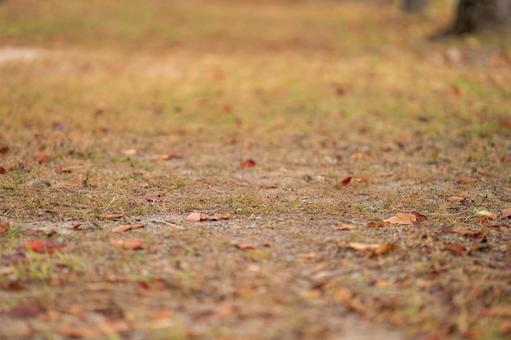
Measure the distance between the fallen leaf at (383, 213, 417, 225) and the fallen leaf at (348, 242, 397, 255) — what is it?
42 centimetres

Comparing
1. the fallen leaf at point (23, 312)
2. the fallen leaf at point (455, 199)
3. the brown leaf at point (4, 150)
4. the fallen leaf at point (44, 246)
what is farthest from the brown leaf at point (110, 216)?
the fallen leaf at point (455, 199)

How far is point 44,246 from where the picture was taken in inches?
122

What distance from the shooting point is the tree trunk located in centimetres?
978

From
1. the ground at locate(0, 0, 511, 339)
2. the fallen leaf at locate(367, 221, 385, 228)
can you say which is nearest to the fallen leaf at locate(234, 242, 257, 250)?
the ground at locate(0, 0, 511, 339)

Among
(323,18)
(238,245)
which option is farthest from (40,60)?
(323,18)

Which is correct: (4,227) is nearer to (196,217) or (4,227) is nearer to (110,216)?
(110,216)

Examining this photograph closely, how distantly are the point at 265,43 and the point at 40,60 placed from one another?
3.95 metres

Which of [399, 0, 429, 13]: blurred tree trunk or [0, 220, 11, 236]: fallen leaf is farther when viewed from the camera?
[399, 0, 429, 13]: blurred tree trunk

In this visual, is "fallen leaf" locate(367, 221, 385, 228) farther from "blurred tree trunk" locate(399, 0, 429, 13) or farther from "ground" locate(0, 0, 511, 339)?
"blurred tree trunk" locate(399, 0, 429, 13)

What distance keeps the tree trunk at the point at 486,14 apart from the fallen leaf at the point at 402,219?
7105 mm

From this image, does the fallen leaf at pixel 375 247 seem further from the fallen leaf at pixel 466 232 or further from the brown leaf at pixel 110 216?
the brown leaf at pixel 110 216

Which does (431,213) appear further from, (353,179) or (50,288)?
(50,288)

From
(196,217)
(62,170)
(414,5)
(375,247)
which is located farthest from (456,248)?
(414,5)

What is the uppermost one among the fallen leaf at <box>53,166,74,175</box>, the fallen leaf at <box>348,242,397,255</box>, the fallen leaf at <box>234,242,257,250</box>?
the fallen leaf at <box>348,242,397,255</box>
